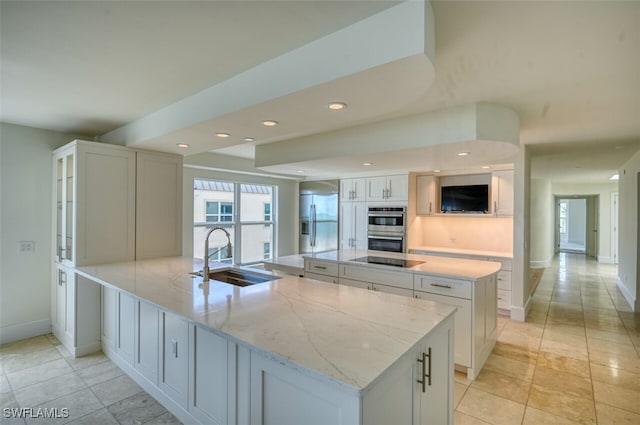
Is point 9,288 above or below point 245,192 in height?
below

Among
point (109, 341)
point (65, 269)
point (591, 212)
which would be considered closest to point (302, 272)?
point (109, 341)

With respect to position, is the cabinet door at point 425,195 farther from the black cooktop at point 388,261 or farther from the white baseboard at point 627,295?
the white baseboard at point 627,295

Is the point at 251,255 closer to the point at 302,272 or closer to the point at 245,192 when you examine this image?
the point at 245,192

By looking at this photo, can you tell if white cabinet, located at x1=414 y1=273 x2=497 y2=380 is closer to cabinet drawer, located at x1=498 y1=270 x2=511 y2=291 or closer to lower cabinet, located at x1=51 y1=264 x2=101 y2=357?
cabinet drawer, located at x1=498 y1=270 x2=511 y2=291

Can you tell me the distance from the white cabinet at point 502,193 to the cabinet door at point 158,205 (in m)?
4.25

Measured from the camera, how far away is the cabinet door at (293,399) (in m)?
→ 1.13

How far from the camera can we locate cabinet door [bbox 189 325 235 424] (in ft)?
5.43

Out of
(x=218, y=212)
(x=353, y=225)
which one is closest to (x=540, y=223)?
(x=353, y=225)

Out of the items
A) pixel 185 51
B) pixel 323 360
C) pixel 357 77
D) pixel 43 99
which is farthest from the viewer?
pixel 43 99

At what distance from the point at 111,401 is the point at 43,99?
2394 mm

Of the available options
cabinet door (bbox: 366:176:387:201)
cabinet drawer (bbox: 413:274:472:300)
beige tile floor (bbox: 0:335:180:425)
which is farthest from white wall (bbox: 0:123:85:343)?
cabinet door (bbox: 366:176:387:201)

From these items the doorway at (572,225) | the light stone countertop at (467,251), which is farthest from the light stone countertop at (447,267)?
the doorway at (572,225)

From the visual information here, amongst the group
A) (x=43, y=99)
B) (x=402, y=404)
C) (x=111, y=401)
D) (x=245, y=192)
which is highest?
(x=43, y=99)

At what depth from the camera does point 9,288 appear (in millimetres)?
3246
